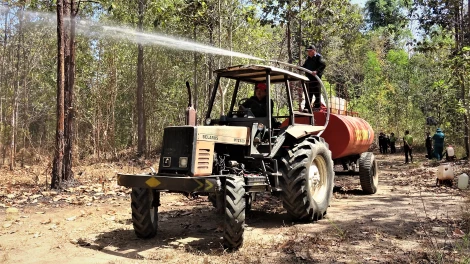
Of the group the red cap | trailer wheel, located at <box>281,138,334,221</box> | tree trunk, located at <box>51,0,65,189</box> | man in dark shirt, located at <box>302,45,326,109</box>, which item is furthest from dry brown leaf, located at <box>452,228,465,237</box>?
tree trunk, located at <box>51,0,65,189</box>

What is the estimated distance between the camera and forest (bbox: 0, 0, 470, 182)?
54.8 ft

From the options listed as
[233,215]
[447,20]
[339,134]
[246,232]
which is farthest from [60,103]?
[447,20]

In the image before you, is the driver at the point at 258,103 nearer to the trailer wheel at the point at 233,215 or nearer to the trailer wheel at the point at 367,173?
the trailer wheel at the point at 233,215

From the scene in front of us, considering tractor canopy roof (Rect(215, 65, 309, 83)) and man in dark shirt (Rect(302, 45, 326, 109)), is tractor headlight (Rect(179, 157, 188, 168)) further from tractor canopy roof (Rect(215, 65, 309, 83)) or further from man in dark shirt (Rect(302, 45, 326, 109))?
man in dark shirt (Rect(302, 45, 326, 109))

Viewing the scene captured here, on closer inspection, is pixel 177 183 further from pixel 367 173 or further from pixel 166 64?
pixel 166 64

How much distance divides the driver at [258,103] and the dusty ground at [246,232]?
191cm

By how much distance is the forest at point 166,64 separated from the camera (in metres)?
16.7

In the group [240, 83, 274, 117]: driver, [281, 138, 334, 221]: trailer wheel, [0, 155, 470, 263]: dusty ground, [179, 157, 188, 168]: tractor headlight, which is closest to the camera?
[0, 155, 470, 263]: dusty ground

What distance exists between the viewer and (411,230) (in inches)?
260

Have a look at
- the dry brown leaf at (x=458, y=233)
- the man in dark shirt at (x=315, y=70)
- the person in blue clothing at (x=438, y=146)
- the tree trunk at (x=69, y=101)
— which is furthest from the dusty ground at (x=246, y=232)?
the person in blue clothing at (x=438, y=146)

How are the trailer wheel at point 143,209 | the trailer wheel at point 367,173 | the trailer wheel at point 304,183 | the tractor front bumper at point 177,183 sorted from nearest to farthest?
the tractor front bumper at point 177,183 < the trailer wheel at point 143,209 < the trailer wheel at point 304,183 < the trailer wheel at point 367,173

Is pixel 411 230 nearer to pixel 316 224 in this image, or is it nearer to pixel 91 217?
pixel 316 224

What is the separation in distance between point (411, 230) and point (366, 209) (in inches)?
74.6

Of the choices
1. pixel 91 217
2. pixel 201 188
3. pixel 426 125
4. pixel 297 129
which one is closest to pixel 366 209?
pixel 297 129
